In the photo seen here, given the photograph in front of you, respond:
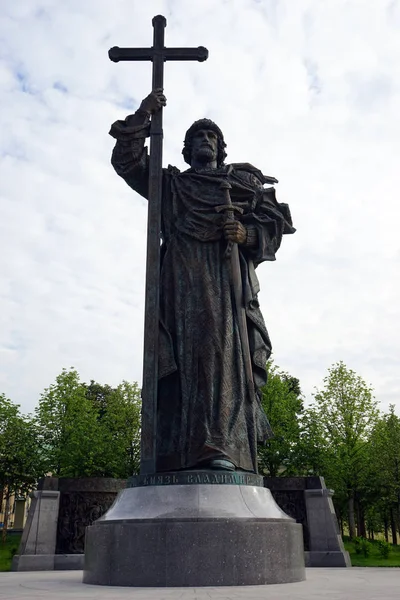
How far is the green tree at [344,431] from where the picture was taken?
3547 centimetres

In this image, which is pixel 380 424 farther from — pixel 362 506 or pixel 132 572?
pixel 132 572

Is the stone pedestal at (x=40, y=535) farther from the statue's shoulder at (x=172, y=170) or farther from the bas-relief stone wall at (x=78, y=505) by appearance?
the statue's shoulder at (x=172, y=170)

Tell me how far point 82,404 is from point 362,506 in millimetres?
22046

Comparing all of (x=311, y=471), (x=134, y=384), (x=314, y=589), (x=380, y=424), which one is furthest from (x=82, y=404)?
(x=314, y=589)

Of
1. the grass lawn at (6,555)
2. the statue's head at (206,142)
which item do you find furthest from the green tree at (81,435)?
the statue's head at (206,142)

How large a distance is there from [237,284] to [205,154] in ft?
7.72

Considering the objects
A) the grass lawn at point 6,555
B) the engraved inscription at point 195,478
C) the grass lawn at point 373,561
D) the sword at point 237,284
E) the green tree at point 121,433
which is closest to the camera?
the engraved inscription at point 195,478

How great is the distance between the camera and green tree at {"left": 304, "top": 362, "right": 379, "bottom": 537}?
1396 inches

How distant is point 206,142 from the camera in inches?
384

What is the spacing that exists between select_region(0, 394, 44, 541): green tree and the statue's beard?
96.8 feet

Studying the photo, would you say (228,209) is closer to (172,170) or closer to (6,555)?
(172,170)

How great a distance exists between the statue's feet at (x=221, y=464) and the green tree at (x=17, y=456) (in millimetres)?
30160

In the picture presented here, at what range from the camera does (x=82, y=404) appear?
3778 centimetres

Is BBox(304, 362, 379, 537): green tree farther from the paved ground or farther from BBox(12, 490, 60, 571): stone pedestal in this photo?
the paved ground
